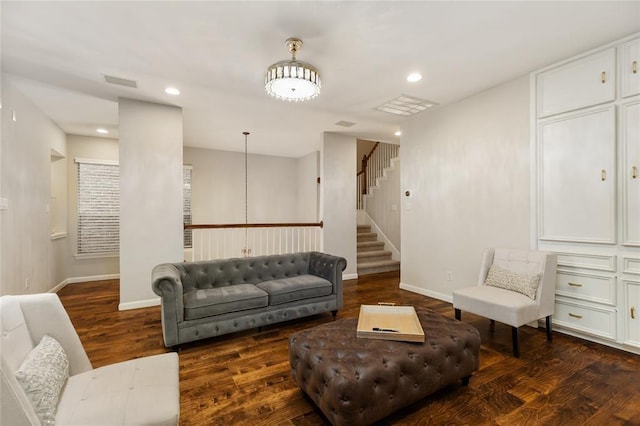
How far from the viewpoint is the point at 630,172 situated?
250cm

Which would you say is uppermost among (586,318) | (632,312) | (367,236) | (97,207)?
(97,207)

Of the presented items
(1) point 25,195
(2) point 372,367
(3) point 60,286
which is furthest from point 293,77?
(3) point 60,286

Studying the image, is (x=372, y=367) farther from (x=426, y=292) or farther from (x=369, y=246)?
(x=369, y=246)

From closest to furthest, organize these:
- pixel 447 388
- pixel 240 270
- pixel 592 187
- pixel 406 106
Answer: pixel 447 388, pixel 592 187, pixel 240 270, pixel 406 106

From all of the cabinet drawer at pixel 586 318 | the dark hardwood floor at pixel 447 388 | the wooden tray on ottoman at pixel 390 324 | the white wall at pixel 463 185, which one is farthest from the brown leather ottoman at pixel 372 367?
the white wall at pixel 463 185

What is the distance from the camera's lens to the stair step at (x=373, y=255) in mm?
6361

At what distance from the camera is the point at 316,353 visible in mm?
1800

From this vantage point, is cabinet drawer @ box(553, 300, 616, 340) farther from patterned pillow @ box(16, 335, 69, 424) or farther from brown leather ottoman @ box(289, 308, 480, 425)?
patterned pillow @ box(16, 335, 69, 424)

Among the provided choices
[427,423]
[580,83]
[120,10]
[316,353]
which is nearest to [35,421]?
[316,353]

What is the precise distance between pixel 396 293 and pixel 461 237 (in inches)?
52.6

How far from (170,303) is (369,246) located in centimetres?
487

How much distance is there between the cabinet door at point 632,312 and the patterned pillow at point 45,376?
4.04 m

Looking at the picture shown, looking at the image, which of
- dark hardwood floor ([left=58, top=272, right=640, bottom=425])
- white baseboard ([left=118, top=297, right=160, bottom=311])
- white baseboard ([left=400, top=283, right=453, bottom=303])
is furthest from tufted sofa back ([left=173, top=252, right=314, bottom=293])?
white baseboard ([left=400, top=283, right=453, bottom=303])

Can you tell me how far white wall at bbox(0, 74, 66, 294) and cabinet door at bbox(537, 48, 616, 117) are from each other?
5.76m
